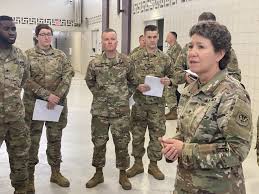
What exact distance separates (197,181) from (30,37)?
44.0 ft

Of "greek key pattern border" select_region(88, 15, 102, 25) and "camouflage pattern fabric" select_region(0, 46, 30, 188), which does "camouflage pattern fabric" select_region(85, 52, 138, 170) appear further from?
"greek key pattern border" select_region(88, 15, 102, 25)

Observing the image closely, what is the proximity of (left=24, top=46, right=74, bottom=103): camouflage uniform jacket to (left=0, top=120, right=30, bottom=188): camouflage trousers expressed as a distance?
46cm

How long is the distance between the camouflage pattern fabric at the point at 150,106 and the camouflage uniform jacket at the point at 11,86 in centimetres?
127

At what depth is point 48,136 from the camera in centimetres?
349

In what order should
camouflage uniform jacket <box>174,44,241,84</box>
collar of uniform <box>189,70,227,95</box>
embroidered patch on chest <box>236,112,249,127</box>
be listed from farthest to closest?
camouflage uniform jacket <box>174,44,241,84</box>
collar of uniform <box>189,70,227,95</box>
embroidered patch on chest <box>236,112,249,127</box>

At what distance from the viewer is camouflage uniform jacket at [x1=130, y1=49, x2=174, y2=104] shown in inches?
147

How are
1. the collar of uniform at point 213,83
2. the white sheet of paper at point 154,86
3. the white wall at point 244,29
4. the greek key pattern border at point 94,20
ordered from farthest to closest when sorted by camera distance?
the greek key pattern border at point 94,20, the white wall at point 244,29, the white sheet of paper at point 154,86, the collar of uniform at point 213,83

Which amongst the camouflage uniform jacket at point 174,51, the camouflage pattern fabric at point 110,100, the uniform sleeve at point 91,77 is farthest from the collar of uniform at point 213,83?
the camouflage uniform jacket at point 174,51

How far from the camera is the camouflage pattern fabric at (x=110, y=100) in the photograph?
3.41 m

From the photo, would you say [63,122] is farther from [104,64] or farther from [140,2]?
[140,2]

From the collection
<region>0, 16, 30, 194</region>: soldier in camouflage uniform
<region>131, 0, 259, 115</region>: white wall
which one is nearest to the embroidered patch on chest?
<region>0, 16, 30, 194</region>: soldier in camouflage uniform

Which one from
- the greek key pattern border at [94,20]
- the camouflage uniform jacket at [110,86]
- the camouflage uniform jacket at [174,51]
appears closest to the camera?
the camouflage uniform jacket at [110,86]

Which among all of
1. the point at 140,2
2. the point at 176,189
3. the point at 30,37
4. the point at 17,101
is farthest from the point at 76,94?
the point at 176,189

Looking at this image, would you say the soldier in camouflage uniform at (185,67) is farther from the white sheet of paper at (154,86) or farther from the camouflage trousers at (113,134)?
the camouflage trousers at (113,134)
